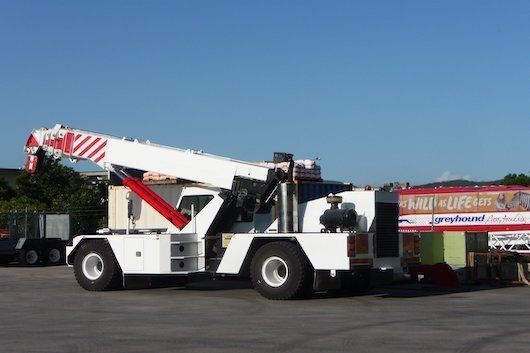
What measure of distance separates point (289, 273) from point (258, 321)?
3232 mm

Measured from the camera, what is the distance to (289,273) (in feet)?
53.4

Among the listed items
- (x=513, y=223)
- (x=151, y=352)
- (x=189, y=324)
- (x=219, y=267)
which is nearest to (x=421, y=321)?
(x=189, y=324)

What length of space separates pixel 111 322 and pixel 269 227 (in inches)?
234

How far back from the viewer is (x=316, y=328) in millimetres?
12195

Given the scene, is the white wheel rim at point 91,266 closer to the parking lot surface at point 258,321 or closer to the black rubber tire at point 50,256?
the parking lot surface at point 258,321

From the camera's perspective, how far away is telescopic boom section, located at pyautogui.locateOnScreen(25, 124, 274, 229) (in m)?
18.5

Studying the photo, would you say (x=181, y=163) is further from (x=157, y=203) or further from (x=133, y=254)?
(x=133, y=254)

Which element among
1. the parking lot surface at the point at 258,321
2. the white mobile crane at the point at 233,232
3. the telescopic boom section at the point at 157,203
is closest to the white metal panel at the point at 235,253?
the white mobile crane at the point at 233,232

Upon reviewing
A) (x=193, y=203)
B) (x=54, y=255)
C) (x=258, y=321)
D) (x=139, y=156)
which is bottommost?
(x=258, y=321)

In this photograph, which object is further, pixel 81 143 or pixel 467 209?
pixel 467 209

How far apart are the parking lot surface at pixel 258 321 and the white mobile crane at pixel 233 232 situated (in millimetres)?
527

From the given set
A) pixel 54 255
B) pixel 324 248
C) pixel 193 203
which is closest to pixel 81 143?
pixel 193 203

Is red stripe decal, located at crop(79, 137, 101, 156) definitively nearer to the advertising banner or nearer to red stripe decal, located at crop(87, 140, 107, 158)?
red stripe decal, located at crop(87, 140, 107, 158)

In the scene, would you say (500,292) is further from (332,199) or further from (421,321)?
(421,321)
